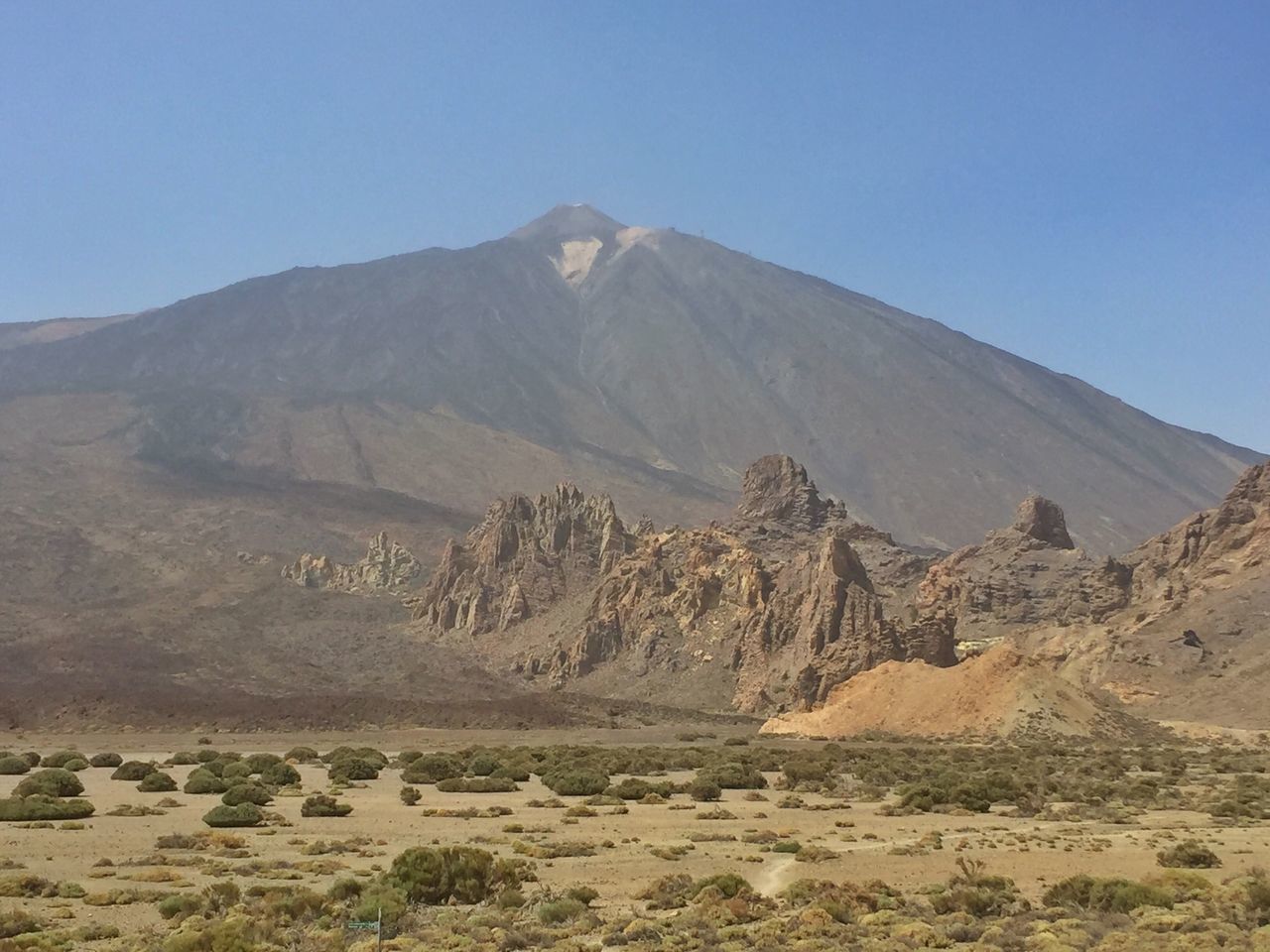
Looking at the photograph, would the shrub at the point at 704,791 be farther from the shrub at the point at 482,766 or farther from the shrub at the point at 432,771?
the shrub at the point at 482,766

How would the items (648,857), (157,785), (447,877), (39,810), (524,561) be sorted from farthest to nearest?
1. (524,561)
2. (157,785)
3. (39,810)
4. (648,857)
5. (447,877)

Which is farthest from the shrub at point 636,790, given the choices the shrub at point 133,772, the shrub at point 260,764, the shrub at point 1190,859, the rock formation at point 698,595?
the rock formation at point 698,595

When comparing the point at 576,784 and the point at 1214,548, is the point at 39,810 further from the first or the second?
the point at 1214,548

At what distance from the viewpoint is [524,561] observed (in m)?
122

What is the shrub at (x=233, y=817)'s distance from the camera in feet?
86.9

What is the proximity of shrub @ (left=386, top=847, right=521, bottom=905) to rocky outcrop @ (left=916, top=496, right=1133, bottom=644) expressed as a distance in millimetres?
72828

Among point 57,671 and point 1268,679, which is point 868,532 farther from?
point 57,671

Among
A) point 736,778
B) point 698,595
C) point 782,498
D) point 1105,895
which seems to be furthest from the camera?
point 782,498

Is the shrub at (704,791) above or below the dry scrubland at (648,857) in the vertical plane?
below

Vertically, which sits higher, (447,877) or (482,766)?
(447,877)

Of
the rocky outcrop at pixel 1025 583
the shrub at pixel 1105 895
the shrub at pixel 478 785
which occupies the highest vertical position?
the rocky outcrop at pixel 1025 583

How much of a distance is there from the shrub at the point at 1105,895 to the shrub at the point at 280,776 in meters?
24.3

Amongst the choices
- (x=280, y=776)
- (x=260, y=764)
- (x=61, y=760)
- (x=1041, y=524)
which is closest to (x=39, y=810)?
(x=280, y=776)

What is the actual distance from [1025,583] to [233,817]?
8531 centimetres
